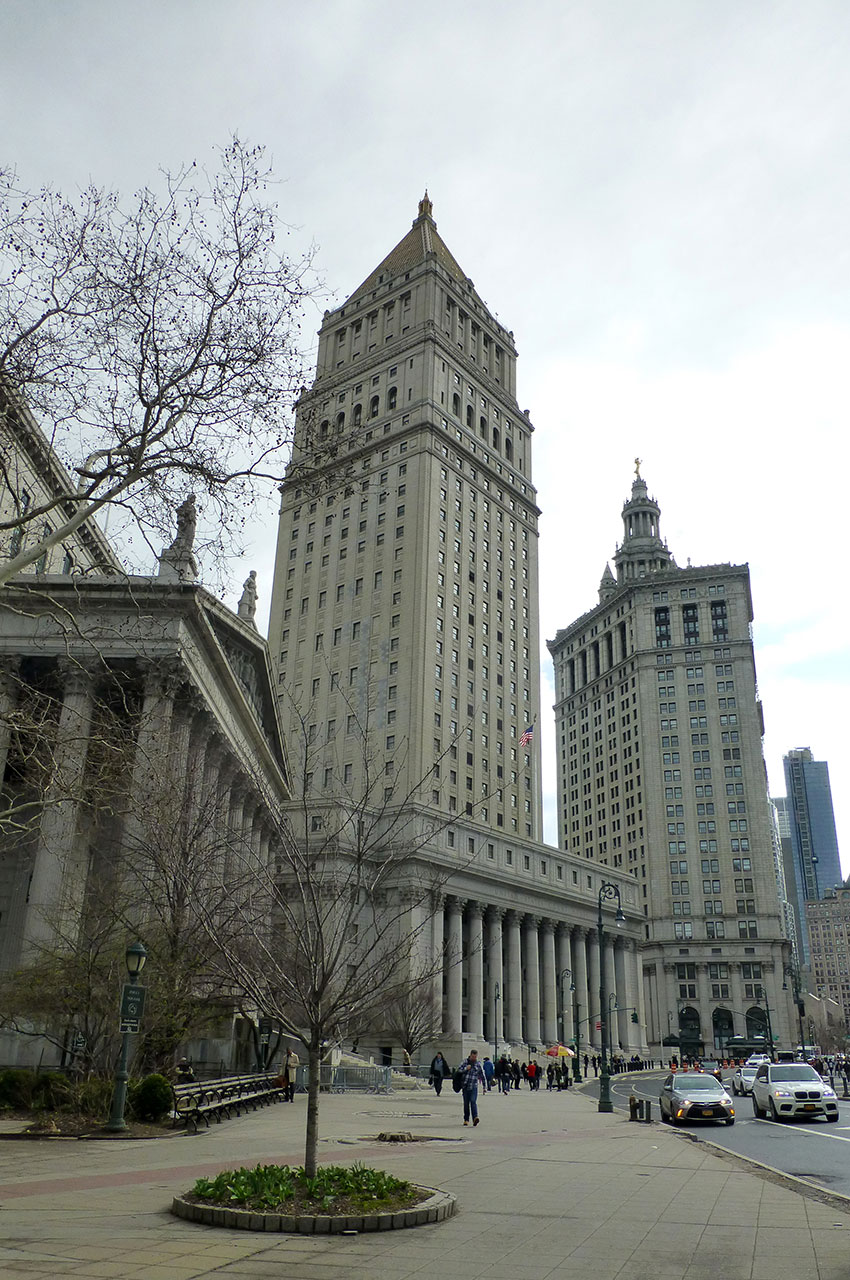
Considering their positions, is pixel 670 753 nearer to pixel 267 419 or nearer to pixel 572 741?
→ pixel 572 741

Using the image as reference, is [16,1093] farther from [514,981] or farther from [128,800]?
[514,981]

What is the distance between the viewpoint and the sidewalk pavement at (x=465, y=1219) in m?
8.98

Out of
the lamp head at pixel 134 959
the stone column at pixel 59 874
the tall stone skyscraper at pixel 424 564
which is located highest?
the tall stone skyscraper at pixel 424 564

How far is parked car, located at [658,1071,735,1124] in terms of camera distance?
29891 mm

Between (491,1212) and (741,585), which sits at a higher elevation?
(741,585)

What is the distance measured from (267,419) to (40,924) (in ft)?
83.0

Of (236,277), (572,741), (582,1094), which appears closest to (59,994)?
(236,277)

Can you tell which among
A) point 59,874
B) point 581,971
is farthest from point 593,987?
point 59,874

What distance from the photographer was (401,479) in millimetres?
102312

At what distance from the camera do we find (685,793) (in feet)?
466

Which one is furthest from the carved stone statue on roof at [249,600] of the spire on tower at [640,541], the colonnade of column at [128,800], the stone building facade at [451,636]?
the spire on tower at [640,541]

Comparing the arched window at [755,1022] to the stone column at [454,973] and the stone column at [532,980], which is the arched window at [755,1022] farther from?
the stone column at [454,973]

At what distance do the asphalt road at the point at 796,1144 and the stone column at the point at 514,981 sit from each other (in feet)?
181

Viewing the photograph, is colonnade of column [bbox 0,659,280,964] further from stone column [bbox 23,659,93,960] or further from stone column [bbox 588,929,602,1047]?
stone column [bbox 588,929,602,1047]
